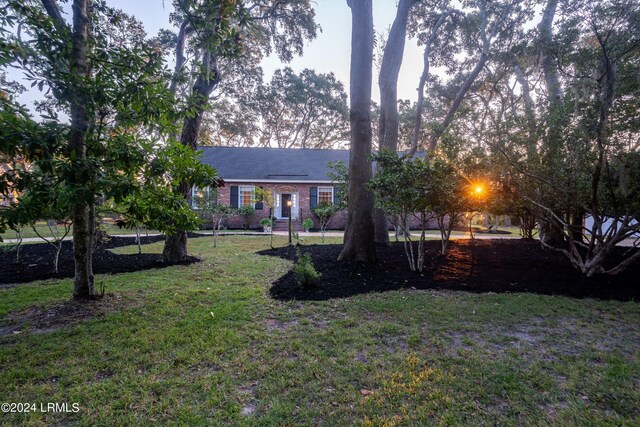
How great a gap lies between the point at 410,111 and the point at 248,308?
2178 centimetres

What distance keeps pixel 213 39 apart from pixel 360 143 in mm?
3963

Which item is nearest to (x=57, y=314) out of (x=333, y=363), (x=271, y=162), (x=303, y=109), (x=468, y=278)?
(x=333, y=363)

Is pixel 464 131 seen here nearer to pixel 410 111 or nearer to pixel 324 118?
pixel 410 111

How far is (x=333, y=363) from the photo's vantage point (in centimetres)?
259

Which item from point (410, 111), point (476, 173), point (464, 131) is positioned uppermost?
point (410, 111)

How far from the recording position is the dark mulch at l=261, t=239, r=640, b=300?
4793 mm

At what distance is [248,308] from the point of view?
4.02m

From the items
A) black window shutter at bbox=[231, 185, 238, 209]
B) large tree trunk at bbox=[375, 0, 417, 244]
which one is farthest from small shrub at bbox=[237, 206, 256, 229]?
large tree trunk at bbox=[375, 0, 417, 244]

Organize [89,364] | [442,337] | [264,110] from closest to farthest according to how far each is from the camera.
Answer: [89,364] < [442,337] < [264,110]

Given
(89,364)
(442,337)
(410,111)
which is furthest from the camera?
(410,111)

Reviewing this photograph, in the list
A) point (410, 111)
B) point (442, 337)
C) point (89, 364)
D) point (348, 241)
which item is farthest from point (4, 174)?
point (410, 111)

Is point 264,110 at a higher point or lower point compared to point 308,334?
higher

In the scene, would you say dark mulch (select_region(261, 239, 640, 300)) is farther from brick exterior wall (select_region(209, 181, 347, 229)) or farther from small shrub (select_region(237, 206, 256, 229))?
brick exterior wall (select_region(209, 181, 347, 229))

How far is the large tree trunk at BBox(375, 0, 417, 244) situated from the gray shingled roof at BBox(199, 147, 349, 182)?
9000mm
